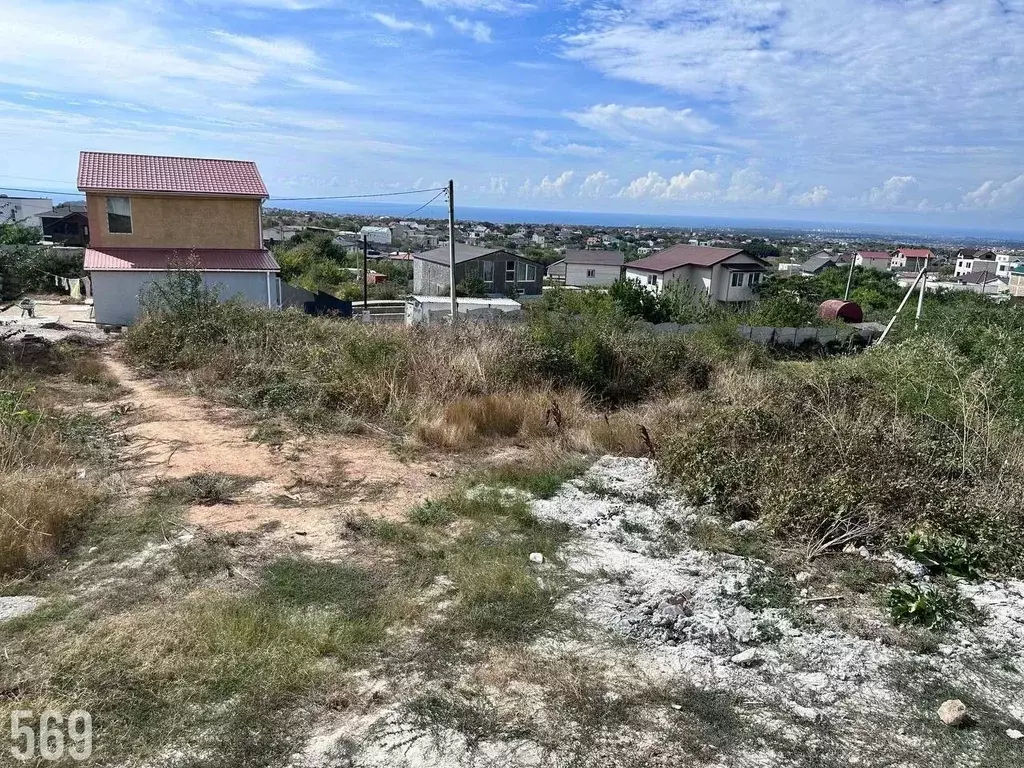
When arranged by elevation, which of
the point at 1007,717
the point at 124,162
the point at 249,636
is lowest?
the point at 1007,717

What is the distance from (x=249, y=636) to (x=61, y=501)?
8.15 ft

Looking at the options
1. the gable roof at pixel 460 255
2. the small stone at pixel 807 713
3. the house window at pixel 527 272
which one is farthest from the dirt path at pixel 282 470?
the house window at pixel 527 272

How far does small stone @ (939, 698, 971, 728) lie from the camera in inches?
128

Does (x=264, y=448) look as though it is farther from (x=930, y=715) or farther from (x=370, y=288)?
(x=370, y=288)

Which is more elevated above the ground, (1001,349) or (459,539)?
(1001,349)

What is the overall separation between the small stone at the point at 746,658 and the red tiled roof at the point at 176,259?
16.7 meters

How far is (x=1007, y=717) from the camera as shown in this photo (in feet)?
11.0

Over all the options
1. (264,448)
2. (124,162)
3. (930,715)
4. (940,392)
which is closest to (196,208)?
(124,162)

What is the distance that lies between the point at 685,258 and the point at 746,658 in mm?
38363

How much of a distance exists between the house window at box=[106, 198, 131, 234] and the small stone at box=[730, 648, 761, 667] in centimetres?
1978

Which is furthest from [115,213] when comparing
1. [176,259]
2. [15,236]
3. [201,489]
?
[15,236]

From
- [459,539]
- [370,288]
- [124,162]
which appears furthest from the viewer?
[370,288]

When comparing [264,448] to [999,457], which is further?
[264,448]

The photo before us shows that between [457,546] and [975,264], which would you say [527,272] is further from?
[975,264]
